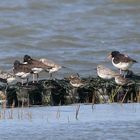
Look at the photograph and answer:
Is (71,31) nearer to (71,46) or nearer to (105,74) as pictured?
(71,46)

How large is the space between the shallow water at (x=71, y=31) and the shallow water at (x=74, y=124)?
20.7 ft

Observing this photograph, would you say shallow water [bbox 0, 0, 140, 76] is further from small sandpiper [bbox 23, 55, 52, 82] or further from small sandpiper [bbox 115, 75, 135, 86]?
small sandpiper [bbox 115, 75, 135, 86]

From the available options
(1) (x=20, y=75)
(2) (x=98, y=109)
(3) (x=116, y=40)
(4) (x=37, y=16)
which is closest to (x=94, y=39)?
(3) (x=116, y=40)

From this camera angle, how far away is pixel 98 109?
47.3ft

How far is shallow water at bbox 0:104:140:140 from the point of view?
11992 millimetres

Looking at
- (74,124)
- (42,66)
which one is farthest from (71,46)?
(74,124)

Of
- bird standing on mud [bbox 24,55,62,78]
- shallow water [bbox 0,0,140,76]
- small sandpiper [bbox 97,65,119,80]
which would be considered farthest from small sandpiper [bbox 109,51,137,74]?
shallow water [bbox 0,0,140,76]

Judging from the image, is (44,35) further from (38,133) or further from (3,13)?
(38,133)

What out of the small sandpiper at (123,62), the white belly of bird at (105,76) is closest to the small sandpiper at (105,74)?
the white belly of bird at (105,76)

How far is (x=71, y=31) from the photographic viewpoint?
27672 mm

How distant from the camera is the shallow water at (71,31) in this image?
76.9ft

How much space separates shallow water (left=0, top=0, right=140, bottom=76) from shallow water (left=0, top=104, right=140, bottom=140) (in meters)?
6.32

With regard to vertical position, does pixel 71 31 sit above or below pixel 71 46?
above

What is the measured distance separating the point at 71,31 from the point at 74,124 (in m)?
15.0
